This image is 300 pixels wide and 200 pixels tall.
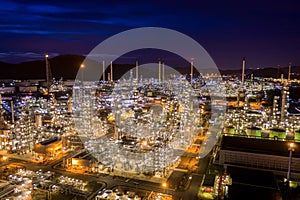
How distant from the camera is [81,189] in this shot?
22.2ft

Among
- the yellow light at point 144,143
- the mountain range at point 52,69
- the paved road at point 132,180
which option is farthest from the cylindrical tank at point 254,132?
the mountain range at point 52,69

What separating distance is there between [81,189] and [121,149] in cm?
220

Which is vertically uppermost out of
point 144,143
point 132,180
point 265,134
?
point 265,134

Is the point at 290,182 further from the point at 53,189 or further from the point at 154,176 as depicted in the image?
the point at 53,189

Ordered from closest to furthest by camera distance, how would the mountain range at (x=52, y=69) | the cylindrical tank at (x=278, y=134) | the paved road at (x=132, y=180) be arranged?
1. the paved road at (x=132, y=180)
2. the cylindrical tank at (x=278, y=134)
3. the mountain range at (x=52, y=69)

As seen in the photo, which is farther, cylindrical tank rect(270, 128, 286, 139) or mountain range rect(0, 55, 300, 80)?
mountain range rect(0, 55, 300, 80)

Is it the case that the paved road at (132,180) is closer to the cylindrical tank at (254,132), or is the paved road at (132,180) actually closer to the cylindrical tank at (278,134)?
the cylindrical tank at (254,132)

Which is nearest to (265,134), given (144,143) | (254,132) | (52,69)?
(254,132)

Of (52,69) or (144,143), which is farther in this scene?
(52,69)

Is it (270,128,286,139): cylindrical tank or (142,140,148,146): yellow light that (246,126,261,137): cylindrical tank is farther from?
(142,140,148,146): yellow light

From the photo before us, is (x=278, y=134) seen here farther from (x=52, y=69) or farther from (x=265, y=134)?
(x=52, y=69)

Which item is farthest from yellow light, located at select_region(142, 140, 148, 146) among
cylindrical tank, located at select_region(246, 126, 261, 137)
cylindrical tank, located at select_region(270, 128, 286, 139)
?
cylindrical tank, located at select_region(270, 128, 286, 139)

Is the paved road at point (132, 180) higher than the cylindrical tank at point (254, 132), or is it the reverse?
the cylindrical tank at point (254, 132)

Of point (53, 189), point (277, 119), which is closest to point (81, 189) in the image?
point (53, 189)
